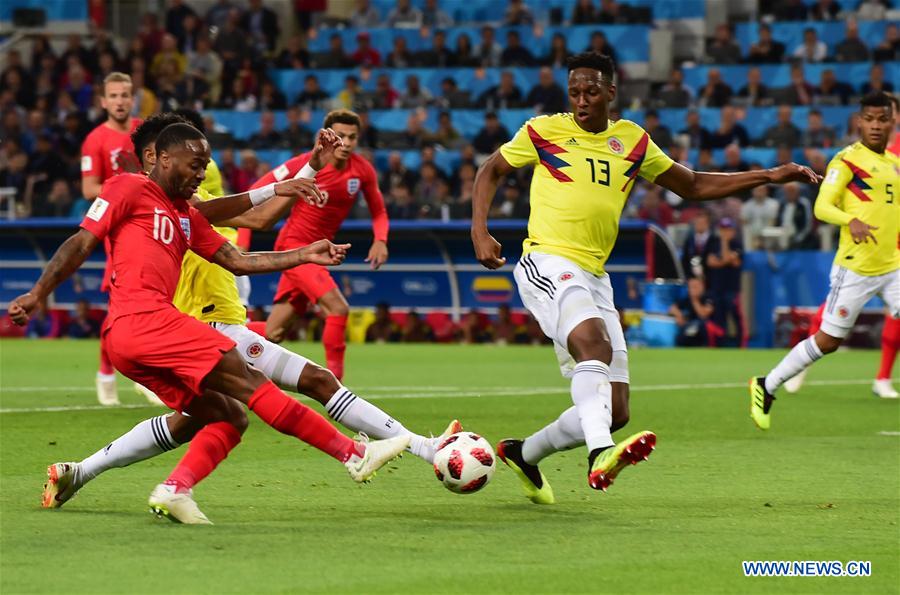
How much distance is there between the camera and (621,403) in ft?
26.6

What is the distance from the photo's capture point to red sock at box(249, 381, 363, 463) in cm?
718

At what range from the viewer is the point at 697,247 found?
22578 millimetres

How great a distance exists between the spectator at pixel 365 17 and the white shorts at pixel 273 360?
77.2ft

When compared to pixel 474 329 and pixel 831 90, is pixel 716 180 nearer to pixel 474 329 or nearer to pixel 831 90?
pixel 474 329

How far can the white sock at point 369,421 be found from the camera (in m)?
7.81

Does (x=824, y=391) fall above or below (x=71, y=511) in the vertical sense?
below

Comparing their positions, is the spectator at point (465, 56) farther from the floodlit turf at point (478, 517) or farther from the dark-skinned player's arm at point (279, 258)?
the dark-skinned player's arm at point (279, 258)

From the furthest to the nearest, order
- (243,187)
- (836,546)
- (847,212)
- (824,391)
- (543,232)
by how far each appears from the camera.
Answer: (243,187)
(824,391)
(847,212)
(543,232)
(836,546)

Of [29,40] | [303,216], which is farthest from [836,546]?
[29,40]

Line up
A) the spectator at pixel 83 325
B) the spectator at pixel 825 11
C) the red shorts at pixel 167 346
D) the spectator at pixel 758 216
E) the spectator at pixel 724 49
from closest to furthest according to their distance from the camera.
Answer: the red shorts at pixel 167 346, the spectator at pixel 758 216, the spectator at pixel 83 325, the spectator at pixel 724 49, the spectator at pixel 825 11

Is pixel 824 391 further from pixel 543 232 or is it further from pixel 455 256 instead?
pixel 455 256

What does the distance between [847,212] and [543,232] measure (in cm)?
585

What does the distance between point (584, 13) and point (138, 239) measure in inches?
876

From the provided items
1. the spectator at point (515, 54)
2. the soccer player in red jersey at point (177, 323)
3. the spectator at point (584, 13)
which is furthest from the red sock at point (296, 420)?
the spectator at point (584, 13)
